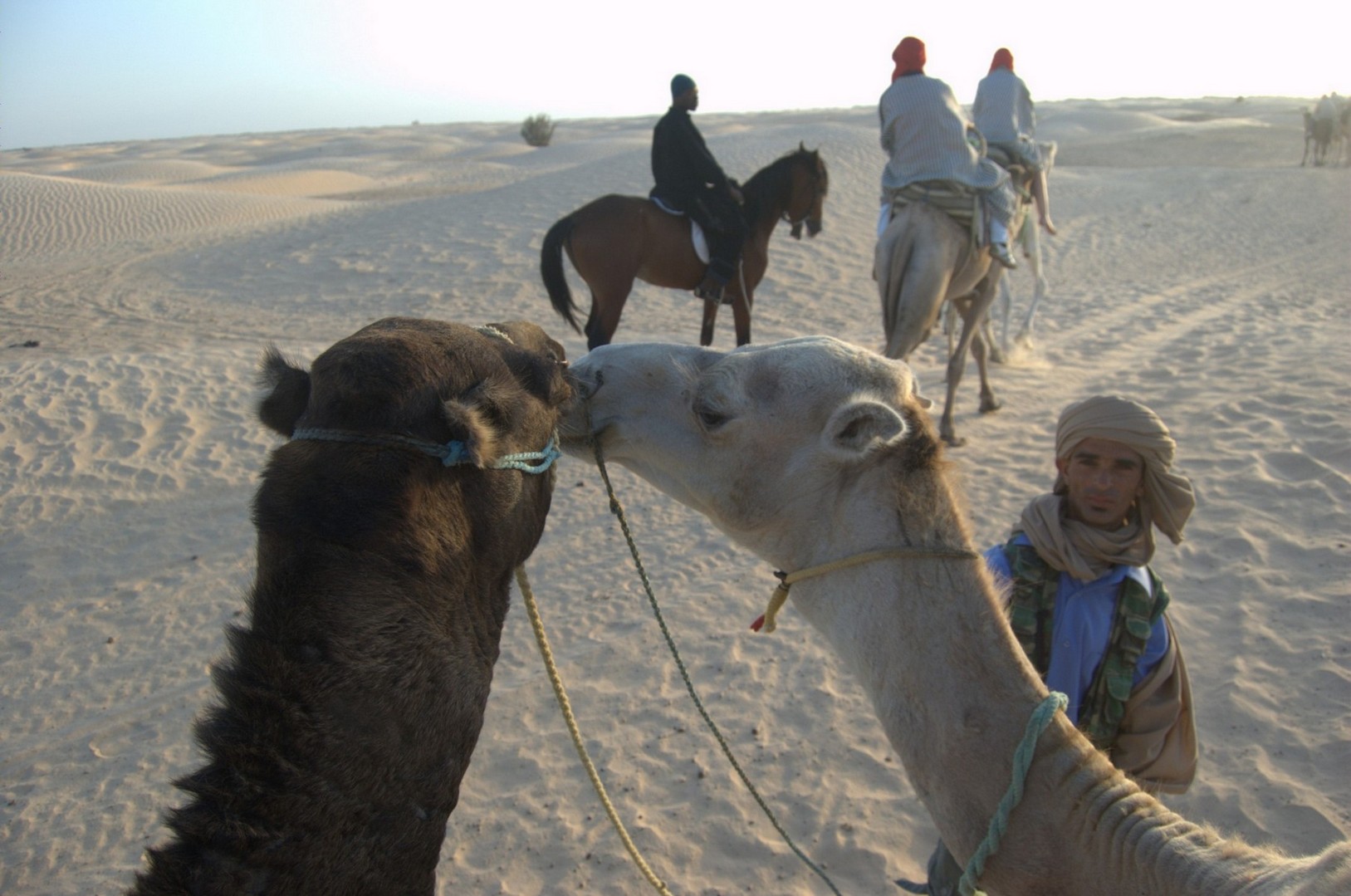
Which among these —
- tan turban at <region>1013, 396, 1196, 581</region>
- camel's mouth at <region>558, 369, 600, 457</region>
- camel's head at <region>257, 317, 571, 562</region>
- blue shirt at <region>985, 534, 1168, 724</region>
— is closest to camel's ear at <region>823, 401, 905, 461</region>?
camel's mouth at <region>558, 369, 600, 457</region>

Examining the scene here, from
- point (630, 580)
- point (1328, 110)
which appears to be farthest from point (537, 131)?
point (630, 580)

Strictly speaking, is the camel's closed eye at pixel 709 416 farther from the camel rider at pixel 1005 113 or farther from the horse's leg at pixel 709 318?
the camel rider at pixel 1005 113

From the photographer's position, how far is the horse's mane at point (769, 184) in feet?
35.5

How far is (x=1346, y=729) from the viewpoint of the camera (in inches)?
168

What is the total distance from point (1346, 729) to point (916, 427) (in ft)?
12.4

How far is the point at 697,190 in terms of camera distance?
10172mm

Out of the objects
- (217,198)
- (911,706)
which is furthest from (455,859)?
(217,198)

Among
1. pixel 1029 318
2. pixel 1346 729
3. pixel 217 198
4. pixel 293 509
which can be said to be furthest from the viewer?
pixel 217 198

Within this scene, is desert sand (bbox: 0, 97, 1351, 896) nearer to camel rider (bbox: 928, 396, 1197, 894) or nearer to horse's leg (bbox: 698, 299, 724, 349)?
camel rider (bbox: 928, 396, 1197, 894)

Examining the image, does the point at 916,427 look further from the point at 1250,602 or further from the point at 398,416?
the point at 1250,602

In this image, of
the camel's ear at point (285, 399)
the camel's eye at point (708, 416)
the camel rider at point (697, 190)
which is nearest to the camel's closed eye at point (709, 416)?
the camel's eye at point (708, 416)

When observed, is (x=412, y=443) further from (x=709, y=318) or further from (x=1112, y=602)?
(x=709, y=318)

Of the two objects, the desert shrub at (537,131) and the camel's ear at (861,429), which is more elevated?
the desert shrub at (537,131)

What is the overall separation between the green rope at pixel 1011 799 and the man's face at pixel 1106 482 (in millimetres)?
1105
